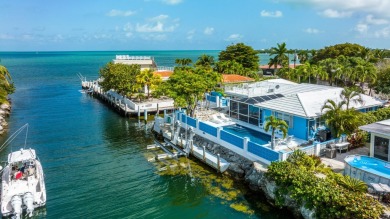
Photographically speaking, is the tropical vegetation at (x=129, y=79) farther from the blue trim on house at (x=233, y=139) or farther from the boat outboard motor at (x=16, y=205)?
the boat outboard motor at (x=16, y=205)

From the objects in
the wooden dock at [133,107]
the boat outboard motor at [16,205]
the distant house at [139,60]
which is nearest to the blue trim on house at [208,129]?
the wooden dock at [133,107]

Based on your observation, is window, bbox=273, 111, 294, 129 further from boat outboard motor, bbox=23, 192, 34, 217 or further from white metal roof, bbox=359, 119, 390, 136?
boat outboard motor, bbox=23, 192, 34, 217

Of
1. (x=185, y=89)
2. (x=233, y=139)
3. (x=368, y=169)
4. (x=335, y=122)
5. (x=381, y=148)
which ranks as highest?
(x=185, y=89)

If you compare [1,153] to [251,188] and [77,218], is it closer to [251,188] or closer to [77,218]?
[77,218]

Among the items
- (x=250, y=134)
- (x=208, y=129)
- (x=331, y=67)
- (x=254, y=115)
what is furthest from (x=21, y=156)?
(x=331, y=67)

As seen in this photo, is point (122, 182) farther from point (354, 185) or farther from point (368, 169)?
point (368, 169)

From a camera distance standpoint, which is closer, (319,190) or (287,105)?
(319,190)
